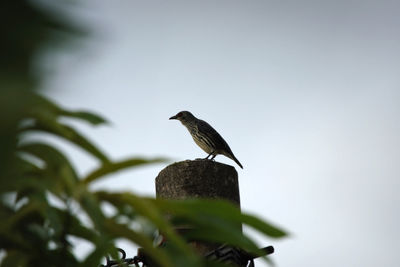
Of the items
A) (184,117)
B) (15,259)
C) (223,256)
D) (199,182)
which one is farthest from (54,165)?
(184,117)

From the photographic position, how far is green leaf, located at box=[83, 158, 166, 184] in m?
1.27

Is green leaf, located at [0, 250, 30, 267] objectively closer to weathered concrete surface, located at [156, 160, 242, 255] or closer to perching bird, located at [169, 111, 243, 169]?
weathered concrete surface, located at [156, 160, 242, 255]

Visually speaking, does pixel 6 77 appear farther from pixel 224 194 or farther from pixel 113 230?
pixel 224 194

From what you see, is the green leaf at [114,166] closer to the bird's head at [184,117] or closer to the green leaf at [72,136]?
the green leaf at [72,136]

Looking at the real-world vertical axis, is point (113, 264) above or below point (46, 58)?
above

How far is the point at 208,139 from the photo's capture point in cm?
1025

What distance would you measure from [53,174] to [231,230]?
0.48m

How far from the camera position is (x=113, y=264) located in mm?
2553

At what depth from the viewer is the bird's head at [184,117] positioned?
11.3 meters

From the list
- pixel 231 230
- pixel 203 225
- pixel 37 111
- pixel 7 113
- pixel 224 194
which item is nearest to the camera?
pixel 7 113

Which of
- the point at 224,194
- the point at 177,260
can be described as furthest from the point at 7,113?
the point at 224,194

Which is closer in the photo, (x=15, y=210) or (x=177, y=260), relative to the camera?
(x=177, y=260)

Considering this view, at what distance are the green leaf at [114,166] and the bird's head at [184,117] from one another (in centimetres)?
992

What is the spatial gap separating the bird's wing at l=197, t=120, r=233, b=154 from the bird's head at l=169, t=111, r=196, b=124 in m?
0.56
